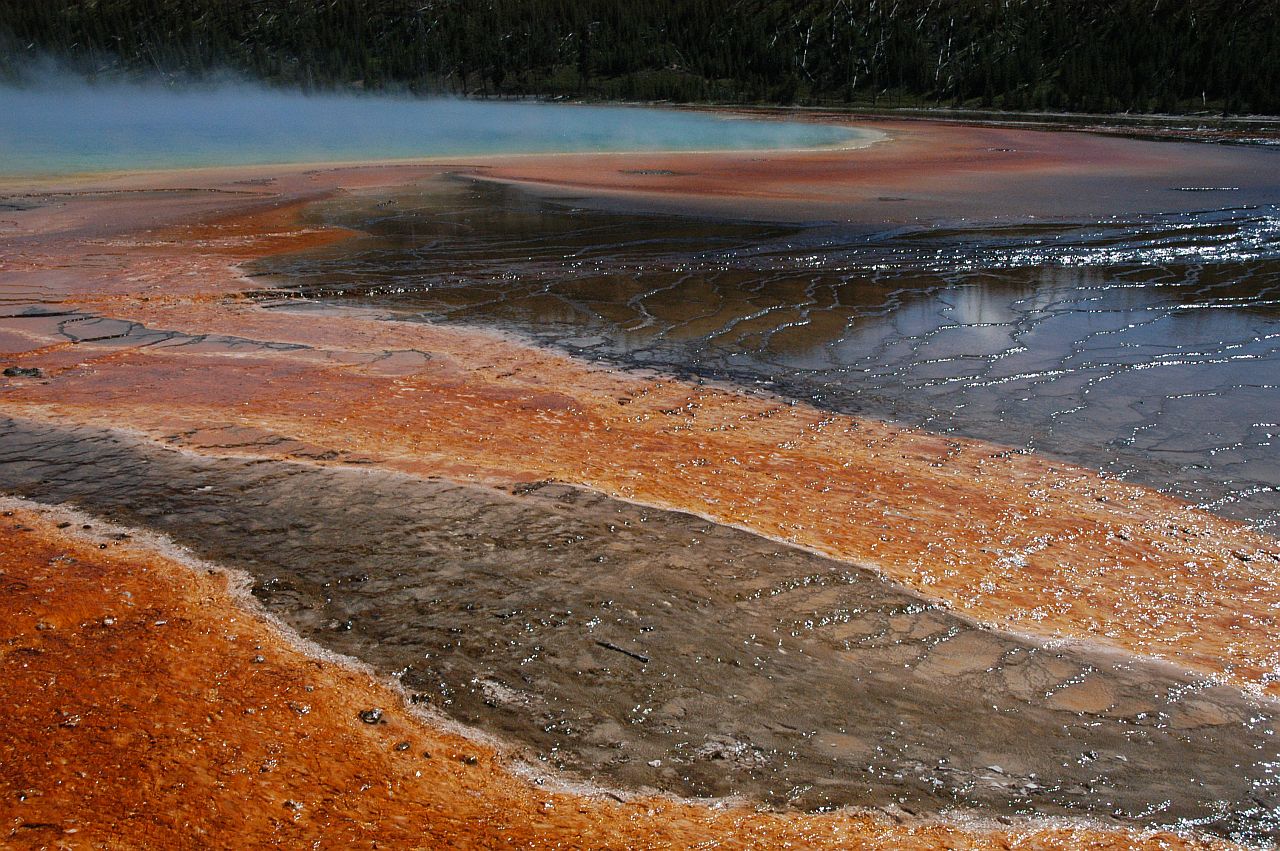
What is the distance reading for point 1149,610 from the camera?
444cm

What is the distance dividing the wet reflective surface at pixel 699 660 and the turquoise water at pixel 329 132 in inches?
1036

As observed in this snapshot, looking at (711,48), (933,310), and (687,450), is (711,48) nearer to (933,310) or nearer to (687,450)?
(933,310)

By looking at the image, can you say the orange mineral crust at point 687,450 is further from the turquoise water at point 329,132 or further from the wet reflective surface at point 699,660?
the turquoise water at point 329,132

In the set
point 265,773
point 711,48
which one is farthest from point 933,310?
point 711,48

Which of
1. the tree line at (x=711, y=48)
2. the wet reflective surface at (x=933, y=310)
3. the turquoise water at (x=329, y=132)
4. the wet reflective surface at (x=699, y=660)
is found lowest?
the wet reflective surface at (x=699, y=660)

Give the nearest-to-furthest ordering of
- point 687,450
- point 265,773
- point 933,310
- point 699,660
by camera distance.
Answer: point 265,773
point 699,660
point 687,450
point 933,310

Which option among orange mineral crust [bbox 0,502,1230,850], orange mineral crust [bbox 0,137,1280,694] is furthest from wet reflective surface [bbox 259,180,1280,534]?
orange mineral crust [bbox 0,502,1230,850]

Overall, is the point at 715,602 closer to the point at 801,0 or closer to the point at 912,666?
the point at 912,666

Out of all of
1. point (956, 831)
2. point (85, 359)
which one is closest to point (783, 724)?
point (956, 831)

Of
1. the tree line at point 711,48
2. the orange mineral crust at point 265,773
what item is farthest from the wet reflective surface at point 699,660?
the tree line at point 711,48

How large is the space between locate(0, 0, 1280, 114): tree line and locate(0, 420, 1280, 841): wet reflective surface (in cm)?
5504

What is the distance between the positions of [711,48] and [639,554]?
85853 millimetres

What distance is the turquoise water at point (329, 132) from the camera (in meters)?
32.8

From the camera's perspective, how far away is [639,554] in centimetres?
469
